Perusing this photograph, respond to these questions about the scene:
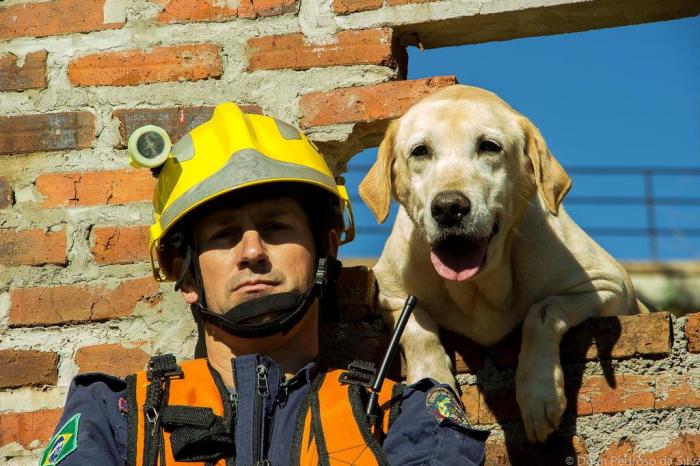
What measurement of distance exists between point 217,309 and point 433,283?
0.98m

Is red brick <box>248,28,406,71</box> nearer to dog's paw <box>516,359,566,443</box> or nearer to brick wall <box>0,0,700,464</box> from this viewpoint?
brick wall <box>0,0,700,464</box>

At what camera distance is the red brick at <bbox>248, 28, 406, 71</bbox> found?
426 cm

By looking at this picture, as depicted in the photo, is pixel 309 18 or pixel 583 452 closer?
pixel 583 452

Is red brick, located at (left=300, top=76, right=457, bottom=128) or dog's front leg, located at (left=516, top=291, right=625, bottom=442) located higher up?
red brick, located at (left=300, top=76, right=457, bottom=128)

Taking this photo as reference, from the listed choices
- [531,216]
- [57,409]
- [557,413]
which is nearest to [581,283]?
[531,216]

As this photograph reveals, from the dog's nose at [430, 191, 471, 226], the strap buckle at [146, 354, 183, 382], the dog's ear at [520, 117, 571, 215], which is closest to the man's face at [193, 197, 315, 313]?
the strap buckle at [146, 354, 183, 382]

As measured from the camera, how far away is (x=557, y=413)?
3598 millimetres

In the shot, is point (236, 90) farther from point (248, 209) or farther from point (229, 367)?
point (229, 367)

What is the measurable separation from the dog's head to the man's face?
20.7 inches

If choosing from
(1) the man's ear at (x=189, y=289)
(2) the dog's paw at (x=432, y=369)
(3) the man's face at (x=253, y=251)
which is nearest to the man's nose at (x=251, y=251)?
(3) the man's face at (x=253, y=251)

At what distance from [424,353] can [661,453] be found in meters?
0.82

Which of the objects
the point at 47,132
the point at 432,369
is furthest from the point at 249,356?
the point at 47,132

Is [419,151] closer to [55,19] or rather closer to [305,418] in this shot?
[305,418]

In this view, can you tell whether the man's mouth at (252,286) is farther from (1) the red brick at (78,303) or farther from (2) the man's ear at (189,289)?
(1) the red brick at (78,303)
